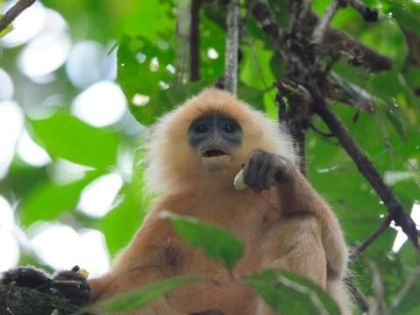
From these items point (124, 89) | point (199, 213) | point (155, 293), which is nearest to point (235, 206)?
point (199, 213)

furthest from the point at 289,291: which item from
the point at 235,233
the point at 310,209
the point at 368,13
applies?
the point at 368,13

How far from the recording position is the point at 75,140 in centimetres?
588

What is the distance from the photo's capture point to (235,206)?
18.3 feet

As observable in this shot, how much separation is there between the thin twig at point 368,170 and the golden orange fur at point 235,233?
287 mm

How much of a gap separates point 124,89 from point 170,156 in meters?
0.69

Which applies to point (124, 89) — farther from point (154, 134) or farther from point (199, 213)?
point (199, 213)

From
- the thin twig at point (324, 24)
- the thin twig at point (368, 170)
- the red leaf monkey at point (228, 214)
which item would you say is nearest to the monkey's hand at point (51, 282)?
the red leaf monkey at point (228, 214)

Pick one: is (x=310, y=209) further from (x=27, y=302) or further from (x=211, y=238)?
(x=211, y=238)

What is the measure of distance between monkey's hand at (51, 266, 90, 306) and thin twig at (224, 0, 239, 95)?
1560mm

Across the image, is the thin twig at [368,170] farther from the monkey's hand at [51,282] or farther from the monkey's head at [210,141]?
the monkey's hand at [51,282]

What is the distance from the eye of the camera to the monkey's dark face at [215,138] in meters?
5.79

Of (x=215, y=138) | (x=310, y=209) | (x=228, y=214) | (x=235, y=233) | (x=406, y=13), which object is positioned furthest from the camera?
(x=215, y=138)

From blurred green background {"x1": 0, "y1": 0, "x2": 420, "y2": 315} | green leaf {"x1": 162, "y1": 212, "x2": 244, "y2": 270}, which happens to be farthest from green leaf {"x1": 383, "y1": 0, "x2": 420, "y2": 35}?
green leaf {"x1": 162, "y1": 212, "x2": 244, "y2": 270}

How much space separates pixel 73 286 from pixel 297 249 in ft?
3.54
